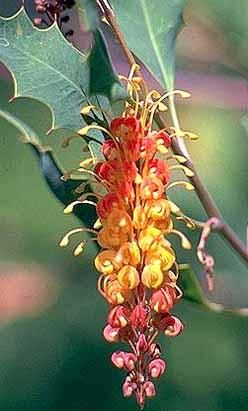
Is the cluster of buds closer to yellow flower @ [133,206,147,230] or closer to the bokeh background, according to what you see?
yellow flower @ [133,206,147,230]

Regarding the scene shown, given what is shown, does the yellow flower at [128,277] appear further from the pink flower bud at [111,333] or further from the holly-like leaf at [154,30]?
the holly-like leaf at [154,30]

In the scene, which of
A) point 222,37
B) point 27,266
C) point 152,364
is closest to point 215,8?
point 222,37

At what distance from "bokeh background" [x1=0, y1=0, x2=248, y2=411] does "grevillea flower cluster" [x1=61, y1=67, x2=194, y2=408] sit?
673 mm

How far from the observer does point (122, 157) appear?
0.89 m

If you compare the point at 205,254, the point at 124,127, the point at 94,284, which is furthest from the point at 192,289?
the point at 94,284

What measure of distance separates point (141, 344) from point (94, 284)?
146 centimetres

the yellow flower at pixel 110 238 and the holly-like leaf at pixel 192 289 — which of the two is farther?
the holly-like leaf at pixel 192 289

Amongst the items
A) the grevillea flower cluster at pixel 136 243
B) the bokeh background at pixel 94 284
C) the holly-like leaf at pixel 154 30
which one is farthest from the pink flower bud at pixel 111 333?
the bokeh background at pixel 94 284

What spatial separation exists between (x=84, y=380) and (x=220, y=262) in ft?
1.14

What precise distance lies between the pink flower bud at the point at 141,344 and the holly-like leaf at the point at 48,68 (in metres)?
0.19

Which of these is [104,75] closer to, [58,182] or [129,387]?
[58,182]

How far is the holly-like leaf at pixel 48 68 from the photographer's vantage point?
93 cm

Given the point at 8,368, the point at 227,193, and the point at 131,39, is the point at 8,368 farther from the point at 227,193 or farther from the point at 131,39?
the point at 131,39

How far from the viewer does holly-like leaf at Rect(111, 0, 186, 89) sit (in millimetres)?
1021
